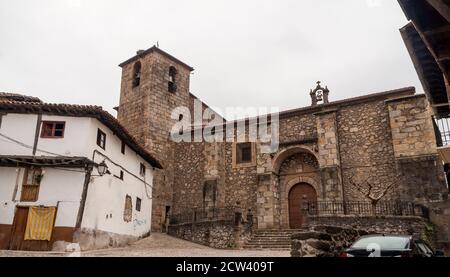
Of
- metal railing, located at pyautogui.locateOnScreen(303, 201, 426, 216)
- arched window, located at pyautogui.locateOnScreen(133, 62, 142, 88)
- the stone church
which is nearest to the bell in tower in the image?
the stone church

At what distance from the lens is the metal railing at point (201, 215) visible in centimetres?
2046

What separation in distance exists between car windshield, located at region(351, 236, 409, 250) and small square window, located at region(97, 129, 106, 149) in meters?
11.3

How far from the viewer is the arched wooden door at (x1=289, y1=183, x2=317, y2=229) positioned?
1952 centimetres

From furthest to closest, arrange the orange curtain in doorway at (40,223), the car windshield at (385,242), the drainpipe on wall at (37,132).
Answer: the drainpipe on wall at (37,132) → the orange curtain in doorway at (40,223) → the car windshield at (385,242)

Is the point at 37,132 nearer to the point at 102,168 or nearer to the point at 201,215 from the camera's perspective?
the point at 102,168

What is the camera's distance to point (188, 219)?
21.8m

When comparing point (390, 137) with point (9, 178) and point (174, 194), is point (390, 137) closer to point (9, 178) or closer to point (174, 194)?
point (174, 194)

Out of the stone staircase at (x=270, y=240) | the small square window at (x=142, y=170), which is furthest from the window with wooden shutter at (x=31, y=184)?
the stone staircase at (x=270, y=240)

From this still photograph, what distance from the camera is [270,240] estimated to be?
17016mm

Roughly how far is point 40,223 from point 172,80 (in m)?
15.9

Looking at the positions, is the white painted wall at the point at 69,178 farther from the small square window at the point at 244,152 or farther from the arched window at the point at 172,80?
the arched window at the point at 172,80

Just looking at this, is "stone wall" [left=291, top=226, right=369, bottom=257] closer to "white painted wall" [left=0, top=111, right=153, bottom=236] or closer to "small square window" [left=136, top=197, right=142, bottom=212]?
"white painted wall" [left=0, top=111, right=153, bottom=236]

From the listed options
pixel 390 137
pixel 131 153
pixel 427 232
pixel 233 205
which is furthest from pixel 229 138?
pixel 427 232

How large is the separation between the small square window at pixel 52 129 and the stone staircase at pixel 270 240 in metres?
9.47
